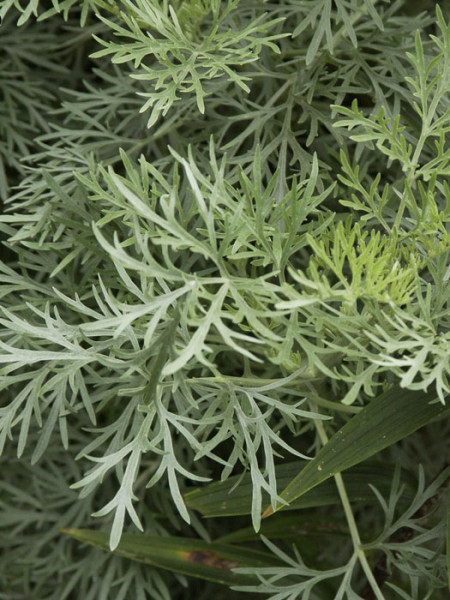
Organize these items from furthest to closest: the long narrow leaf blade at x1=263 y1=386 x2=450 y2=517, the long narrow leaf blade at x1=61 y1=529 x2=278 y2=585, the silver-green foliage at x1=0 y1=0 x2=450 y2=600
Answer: the long narrow leaf blade at x1=61 y1=529 x2=278 y2=585 → the long narrow leaf blade at x1=263 y1=386 x2=450 y2=517 → the silver-green foliage at x1=0 y1=0 x2=450 y2=600

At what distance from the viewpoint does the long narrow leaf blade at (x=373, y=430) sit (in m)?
0.60

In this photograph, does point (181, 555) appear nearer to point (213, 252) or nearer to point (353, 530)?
point (353, 530)

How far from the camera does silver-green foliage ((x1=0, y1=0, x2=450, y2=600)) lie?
0.47 m

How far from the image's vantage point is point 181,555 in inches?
29.3

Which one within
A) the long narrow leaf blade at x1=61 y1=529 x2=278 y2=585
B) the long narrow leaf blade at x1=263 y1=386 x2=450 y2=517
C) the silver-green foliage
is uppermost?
the silver-green foliage

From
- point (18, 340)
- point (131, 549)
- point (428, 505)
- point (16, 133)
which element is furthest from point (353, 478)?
point (16, 133)

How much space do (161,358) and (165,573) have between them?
1.40 ft

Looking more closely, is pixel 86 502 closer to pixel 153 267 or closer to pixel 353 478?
pixel 353 478

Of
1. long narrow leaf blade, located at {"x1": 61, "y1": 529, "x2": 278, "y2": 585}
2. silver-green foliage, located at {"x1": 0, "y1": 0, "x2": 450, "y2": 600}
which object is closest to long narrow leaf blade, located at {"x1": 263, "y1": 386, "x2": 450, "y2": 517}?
silver-green foliage, located at {"x1": 0, "y1": 0, "x2": 450, "y2": 600}

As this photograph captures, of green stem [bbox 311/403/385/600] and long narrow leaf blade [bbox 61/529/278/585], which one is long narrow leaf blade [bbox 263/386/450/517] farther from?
long narrow leaf blade [bbox 61/529/278/585]

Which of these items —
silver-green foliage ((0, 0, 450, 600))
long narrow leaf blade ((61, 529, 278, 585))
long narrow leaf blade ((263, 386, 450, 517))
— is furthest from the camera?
long narrow leaf blade ((61, 529, 278, 585))

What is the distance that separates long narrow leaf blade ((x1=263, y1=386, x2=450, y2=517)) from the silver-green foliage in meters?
0.02

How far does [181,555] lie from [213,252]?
376mm

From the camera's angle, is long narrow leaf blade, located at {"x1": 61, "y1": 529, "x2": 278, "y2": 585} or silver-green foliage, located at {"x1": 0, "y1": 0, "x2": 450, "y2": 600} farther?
long narrow leaf blade, located at {"x1": 61, "y1": 529, "x2": 278, "y2": 585}
